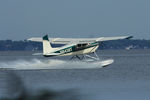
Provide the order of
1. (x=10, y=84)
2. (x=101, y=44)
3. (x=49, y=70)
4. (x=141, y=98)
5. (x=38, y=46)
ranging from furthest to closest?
(x=38, y=46) < (x=101, y=44) < (x=49, y=70) < (x=141, y=98) < (x=10, y=84)

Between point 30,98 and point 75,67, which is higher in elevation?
point 30,98

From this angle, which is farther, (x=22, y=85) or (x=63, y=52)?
(x=63, y=52)

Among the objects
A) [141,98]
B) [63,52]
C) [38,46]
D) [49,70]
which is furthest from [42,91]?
[38,46]

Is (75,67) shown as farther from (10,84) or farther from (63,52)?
(10,84)

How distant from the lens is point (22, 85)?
2.74 metres

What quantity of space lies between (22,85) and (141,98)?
7846mm

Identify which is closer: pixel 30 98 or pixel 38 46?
pixel 30 98

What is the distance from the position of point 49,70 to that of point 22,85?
26655mm

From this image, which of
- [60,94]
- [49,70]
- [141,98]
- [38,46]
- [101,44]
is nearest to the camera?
[60,94]

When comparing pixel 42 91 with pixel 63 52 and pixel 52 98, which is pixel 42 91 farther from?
pixel 63 52

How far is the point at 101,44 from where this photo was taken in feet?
106

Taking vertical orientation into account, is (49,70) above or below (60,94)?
below

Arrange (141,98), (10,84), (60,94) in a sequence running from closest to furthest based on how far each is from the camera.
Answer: (10,84) < (60,94) < (141,98)

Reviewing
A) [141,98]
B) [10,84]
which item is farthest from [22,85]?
[141,98]
